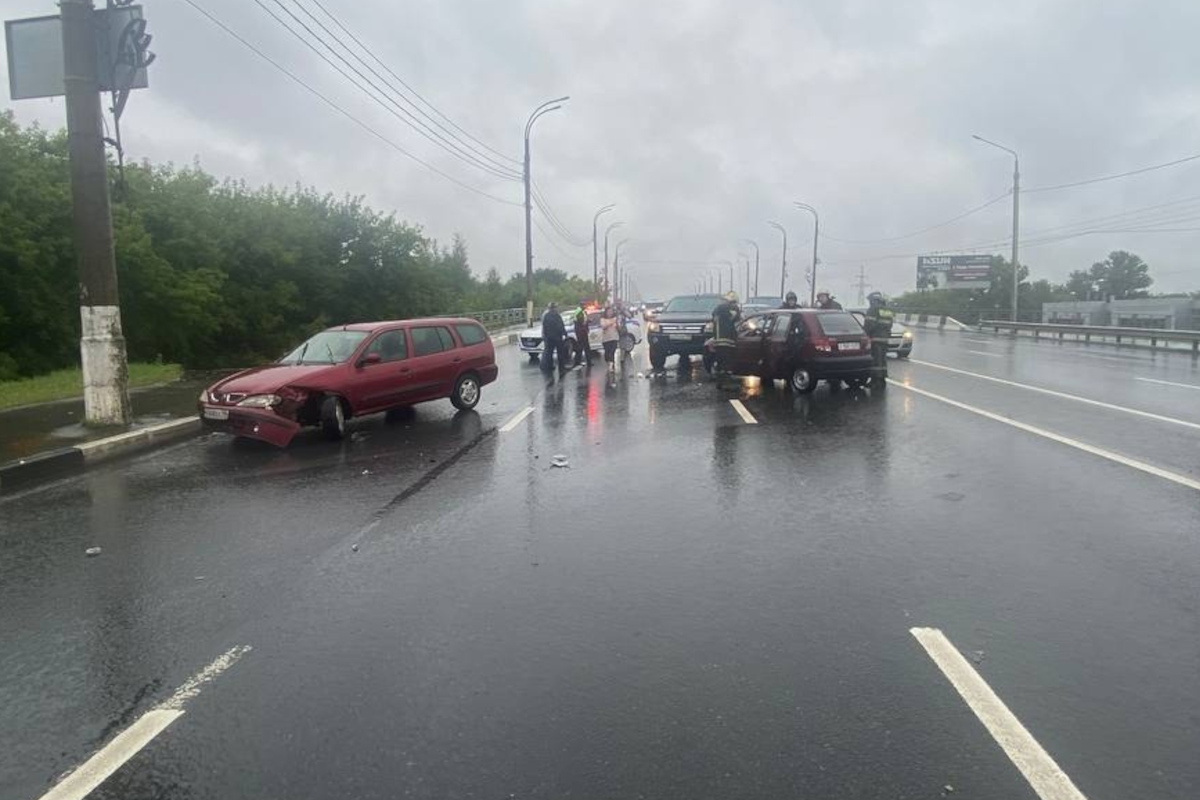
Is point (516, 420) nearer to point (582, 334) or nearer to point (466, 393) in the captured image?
point (466, 393)

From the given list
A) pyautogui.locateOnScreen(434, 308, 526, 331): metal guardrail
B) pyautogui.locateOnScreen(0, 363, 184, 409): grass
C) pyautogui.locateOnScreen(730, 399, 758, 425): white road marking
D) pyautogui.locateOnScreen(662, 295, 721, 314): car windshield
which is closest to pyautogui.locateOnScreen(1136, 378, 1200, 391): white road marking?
pyautogui.locateOnScreen(730, 399, 758, 425): white road marking

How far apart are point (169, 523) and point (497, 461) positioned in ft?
11.4

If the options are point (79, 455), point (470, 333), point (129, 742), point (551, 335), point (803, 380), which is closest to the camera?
point (129, 742)

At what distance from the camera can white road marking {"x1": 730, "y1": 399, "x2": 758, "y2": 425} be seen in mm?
12227

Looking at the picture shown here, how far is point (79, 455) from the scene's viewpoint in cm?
1011

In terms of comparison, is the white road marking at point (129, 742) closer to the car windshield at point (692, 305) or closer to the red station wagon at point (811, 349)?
the red station wagon at point (811, 349)

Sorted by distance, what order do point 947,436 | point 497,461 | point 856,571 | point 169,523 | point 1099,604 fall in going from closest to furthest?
point 1099,604
point 856,571
point 169,523
point 497,461
point 947,436

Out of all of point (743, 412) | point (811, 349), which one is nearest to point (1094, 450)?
point (743, 412)

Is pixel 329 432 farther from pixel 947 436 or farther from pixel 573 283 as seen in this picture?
pixel 573 283

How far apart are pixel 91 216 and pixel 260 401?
3.89m

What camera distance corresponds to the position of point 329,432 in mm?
11336

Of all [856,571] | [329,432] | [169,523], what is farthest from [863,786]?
[329,432]

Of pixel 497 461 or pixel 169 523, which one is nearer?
pixel 169 523

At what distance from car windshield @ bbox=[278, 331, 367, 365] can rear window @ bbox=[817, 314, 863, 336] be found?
828 cm
